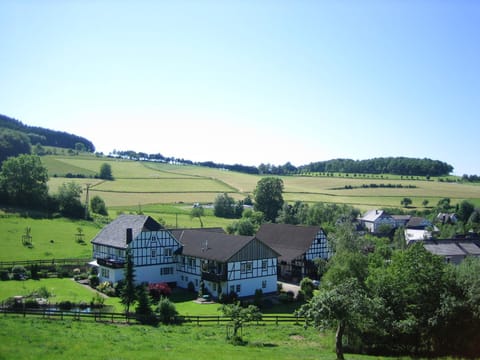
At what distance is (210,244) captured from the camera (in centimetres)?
5350

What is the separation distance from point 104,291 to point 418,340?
3282 cm

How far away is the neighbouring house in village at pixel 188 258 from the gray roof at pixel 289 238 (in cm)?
969

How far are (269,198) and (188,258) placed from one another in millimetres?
54741

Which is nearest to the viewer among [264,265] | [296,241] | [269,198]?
[264,265]

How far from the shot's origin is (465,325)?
30.1 metres

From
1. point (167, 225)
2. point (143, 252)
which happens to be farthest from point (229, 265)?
point (167, 225)

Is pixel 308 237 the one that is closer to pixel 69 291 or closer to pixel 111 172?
pixel 69 291

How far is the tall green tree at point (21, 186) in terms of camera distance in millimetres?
89500

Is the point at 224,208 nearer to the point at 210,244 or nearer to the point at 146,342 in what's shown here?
the point at 210,244

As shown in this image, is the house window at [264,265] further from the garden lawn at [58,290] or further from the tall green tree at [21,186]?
the tall green tree at [21,186]

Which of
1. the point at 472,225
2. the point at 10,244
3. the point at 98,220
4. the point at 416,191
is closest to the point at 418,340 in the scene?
the point at 10,244

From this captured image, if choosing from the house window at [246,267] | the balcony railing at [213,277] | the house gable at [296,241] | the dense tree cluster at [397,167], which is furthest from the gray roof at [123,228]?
the dense tree cluster at [397,167]

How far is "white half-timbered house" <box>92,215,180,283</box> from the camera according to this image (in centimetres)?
5375

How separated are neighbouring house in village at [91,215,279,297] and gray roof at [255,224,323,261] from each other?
31.8 feet
